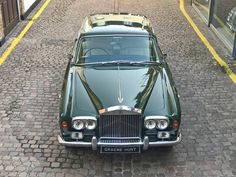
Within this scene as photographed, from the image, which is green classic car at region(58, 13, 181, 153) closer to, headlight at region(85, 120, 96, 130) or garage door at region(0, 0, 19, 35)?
headlight at region(85, 120, 96, 130)

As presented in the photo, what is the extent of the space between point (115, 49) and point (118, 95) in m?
1.45

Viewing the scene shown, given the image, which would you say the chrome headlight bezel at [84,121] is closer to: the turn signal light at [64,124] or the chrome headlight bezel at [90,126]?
the chrome headlight bezel at [90,126]

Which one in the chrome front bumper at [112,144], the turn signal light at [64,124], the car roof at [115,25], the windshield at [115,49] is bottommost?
the chrome front bumper at [112,144]

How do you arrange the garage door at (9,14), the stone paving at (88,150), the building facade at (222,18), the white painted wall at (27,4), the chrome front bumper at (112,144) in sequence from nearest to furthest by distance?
1. the chrome front bumper at (112,144)
2. the stone paving at (88,150)
3. the building facade at (222,18)
4. the garage door at (9,14)
5. the white painted wall at (27,4)

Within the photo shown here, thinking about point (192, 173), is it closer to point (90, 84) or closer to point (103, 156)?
point (103, 156)

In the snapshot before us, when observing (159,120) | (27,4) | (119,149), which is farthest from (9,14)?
(159,120)

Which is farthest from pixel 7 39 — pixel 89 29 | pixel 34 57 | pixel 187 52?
pixel 187 52

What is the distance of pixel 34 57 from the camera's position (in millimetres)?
11117

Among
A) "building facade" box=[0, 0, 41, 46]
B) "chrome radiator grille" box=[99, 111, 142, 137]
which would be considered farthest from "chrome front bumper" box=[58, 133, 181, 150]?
"building facade" box=[0, 0, 41, 46]

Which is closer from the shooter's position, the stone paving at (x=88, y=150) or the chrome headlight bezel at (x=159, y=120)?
the chrome headlight bezel at (x=159, y=120)

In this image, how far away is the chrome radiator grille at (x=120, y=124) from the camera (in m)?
6.30

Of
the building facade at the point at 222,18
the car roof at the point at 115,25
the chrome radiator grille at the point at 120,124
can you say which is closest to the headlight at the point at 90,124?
the chrome radiator grille at the point at 120,124

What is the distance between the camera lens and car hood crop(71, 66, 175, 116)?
648cm

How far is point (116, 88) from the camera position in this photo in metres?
6.89
